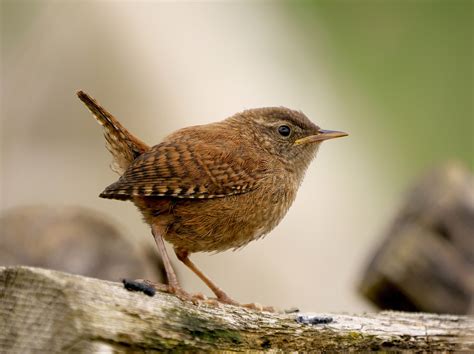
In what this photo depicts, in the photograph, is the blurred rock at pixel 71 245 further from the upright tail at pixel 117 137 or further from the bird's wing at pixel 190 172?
the bird's wing at pixel 190 172

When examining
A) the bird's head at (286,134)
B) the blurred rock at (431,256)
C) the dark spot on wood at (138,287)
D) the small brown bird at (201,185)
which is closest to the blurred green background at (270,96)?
the blurred rock at (431,256)

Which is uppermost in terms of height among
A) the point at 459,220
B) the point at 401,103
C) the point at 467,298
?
the point at 401,103

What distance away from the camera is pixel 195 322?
11.0 feet

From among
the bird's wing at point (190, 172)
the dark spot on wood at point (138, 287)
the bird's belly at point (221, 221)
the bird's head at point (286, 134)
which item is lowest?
the dark spot on wood at point (138, 287)

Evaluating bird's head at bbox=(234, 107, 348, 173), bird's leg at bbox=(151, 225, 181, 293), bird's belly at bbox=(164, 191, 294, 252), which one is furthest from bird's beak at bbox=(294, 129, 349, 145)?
bird's leg at bbox=(151, 225, 181, 293)

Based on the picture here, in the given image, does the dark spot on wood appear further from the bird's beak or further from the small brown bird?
the bird's beak

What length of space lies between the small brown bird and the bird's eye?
9.2 inches

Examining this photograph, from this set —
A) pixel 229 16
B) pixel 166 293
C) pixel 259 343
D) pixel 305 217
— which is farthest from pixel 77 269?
pixel 229 16

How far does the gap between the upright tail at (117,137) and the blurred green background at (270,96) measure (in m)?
1.87

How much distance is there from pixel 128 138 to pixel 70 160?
4.10m

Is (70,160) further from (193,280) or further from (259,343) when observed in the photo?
(259,343)

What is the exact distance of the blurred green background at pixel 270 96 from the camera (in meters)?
8.62

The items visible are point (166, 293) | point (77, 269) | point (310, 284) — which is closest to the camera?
point (166, 293)

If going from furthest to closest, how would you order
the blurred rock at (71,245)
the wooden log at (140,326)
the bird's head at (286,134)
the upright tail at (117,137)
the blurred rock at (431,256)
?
the blurred rock at (431,256) → the blurred rock at (71,245) → the bird's head at (286,134) → the upright tail at (117,137) → the wooden log at (140,326)
